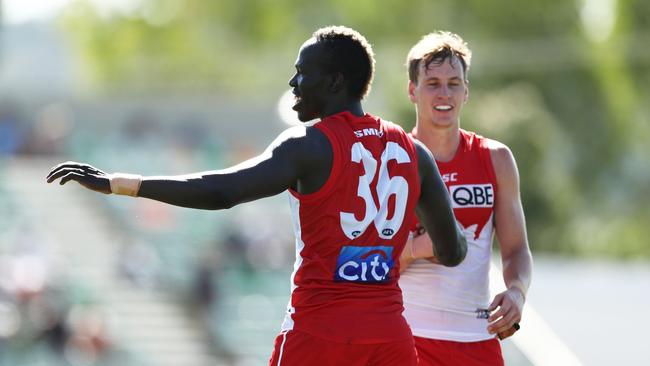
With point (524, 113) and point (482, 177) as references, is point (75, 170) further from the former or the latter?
point (524, 113)

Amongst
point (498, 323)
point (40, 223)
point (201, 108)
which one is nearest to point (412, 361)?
point (498, 323)

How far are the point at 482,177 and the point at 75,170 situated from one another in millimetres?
2015

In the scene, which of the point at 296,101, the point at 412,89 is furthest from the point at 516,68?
Answer: the point at 296,101

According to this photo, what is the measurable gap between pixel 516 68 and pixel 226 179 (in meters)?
31.4

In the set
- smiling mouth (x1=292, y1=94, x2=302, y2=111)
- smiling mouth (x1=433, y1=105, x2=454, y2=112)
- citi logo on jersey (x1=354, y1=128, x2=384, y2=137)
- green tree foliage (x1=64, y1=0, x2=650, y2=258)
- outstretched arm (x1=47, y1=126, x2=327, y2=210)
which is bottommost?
outstretched arm (x1=47, y1=126, x2=327, y2=210)

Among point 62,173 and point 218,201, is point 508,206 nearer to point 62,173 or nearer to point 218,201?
point 218,201

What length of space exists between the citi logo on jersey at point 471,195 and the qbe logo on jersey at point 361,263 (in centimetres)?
102

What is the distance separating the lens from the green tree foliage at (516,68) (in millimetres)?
25484

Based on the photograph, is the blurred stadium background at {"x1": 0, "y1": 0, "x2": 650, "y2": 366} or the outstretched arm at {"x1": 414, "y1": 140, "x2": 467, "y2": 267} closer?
the outstretched arm at {"x1": 414, "y1": 140, "x2": 467, "y2": 267}

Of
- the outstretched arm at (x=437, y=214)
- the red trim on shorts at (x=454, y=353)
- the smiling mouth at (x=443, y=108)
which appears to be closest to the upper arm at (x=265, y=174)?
the outstretched arm at (x=437, y=214)

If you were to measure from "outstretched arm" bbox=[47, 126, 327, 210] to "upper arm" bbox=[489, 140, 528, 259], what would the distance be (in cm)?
140

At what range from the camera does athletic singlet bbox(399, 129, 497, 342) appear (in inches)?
225

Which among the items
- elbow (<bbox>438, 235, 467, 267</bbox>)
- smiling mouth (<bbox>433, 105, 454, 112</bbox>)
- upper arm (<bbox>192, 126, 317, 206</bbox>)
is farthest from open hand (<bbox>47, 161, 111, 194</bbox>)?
smiling mouth (<bbox>433, 105, 454, 112</bbox>)

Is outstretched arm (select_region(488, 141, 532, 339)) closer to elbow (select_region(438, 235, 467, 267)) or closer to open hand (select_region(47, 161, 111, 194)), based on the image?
elbow (select_region(438, 235, 467, 267))
